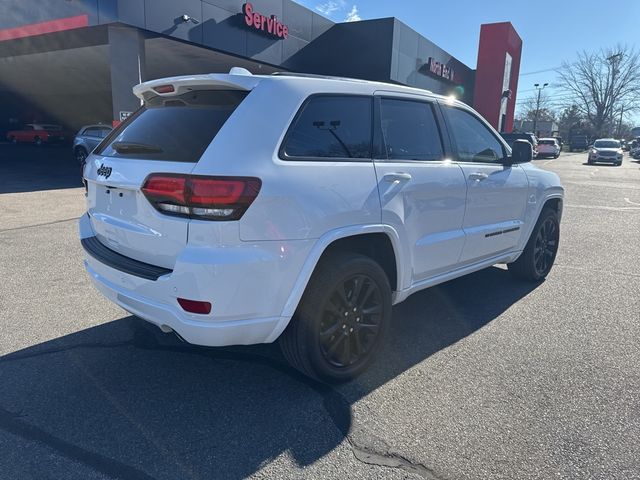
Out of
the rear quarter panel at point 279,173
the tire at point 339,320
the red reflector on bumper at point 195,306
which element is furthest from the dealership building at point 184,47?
the red reflector on bumper at point 195,306

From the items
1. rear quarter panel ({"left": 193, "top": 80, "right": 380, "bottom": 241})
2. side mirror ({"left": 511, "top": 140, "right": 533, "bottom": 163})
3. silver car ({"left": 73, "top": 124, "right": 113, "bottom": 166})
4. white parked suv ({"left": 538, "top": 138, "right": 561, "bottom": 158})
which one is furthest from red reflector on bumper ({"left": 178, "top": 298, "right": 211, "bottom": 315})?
white parked suv ({"left": 538, "top": 138, "right": 561, "bottom": 158})

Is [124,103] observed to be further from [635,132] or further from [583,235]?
[635,132]

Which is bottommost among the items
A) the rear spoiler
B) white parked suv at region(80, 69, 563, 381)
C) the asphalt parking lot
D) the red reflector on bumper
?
the asphalt parking lot

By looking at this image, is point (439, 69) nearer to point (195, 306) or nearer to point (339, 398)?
point (339, 398)

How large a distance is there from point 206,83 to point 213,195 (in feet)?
2.69

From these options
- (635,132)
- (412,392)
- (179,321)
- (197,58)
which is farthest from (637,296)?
(635,132)

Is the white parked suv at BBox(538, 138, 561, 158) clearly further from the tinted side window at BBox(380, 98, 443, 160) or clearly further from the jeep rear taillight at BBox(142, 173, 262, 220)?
the jeep rear taillight at BBox(142, 173, 262, 220)

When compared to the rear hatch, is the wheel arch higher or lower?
lower

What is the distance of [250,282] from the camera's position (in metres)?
2.52

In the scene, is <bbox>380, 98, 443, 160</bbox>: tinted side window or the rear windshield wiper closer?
the rear windshield wiper

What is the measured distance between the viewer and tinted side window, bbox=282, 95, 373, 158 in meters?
2.83

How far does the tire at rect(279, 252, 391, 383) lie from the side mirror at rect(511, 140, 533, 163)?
218 cm

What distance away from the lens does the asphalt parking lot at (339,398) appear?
2.44 metres

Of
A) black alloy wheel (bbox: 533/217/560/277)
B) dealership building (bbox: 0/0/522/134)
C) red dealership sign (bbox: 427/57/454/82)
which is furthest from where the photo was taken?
red dealership sign (bbox: 427/57/454/82)
